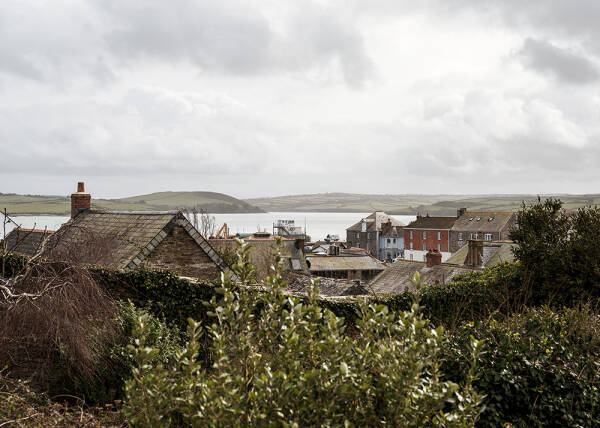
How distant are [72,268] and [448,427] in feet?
24.3

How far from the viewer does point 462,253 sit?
3984 centimetres

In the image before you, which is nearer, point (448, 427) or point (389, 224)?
point (448, 427)

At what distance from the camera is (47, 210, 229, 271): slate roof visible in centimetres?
1402

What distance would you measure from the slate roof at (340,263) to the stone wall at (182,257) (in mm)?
32324

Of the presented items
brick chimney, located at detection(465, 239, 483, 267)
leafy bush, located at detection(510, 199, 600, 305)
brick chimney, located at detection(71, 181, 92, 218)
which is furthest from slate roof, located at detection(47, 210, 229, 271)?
brick chimney, located at detection(465, 239, 483, 267)

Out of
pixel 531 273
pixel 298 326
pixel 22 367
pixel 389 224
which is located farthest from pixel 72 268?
pixel 389 224

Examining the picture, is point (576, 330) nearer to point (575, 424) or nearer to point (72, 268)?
point (575, 424)

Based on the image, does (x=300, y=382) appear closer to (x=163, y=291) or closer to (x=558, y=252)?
(x=163, y=291)

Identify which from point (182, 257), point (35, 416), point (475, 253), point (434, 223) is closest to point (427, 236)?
point (434, 223)

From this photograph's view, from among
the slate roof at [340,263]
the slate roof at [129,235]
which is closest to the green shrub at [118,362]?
the slate roof at [129,235]

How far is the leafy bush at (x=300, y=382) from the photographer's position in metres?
3.80

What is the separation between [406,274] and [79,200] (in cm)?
2087

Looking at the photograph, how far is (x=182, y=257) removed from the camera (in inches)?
626

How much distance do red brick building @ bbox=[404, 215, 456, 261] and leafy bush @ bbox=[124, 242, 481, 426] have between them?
74.7 metres
